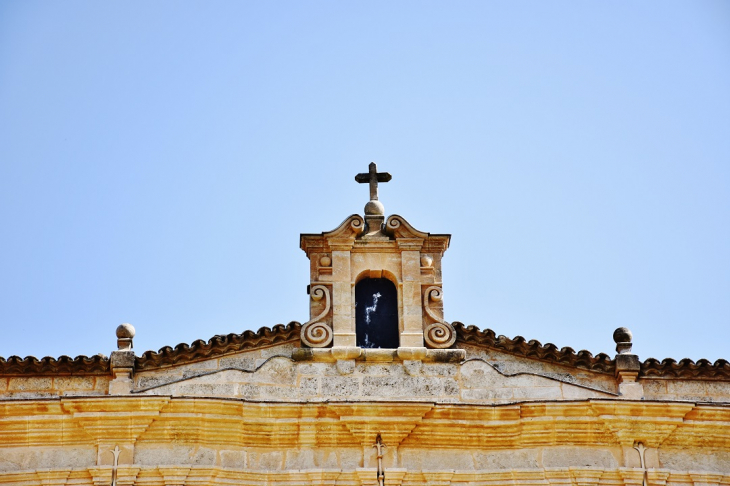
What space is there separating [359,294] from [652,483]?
323cm

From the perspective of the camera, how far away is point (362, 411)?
13477 mm

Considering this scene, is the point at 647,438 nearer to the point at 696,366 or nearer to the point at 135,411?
the point at 696,366

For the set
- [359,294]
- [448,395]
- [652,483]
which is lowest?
[652,483]

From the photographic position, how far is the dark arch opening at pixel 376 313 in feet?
46.5

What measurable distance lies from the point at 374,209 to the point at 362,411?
2.19 metres

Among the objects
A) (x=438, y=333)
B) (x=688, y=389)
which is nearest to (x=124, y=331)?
(x=438, y=333)

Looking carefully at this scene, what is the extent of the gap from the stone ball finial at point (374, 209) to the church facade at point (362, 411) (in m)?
0.91

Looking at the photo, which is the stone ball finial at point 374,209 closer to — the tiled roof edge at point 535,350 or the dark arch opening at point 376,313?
the dark arch opening at point 376,313

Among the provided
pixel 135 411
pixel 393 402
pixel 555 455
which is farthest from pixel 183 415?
pixel 555 455

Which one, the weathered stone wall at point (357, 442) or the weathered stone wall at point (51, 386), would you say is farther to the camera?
the weathered stone wall at point (51, 386)

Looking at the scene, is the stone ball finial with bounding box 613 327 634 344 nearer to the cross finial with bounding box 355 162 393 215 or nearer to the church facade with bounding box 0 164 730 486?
the church facade with bounding box 0 164 730 486

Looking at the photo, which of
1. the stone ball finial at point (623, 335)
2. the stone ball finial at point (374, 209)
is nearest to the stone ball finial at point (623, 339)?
the stone ball finial at point (623, 335)

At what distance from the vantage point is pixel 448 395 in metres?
13.8

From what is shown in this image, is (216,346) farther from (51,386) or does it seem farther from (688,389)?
(688,389)
